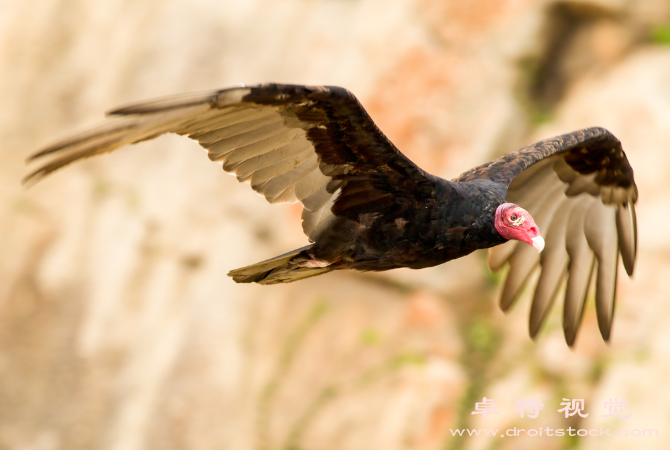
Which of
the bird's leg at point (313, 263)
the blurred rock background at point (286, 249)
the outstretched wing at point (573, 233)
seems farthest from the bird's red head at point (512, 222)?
the blurred rock background at point (286, 249)

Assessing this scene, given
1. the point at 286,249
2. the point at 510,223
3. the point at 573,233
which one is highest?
the point at 286,249

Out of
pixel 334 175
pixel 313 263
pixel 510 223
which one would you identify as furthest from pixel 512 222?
pixel 313 263

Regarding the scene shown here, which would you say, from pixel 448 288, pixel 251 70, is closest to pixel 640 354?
pixel 448 288

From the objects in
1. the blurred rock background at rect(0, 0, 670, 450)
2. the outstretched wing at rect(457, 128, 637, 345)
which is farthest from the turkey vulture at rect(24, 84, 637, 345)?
the blurred rock background at rect(0, 0, 670, 450)

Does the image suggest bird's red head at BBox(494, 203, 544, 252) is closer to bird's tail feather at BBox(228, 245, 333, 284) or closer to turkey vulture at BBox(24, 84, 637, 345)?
turkey vulture at BBox(24, 84, 637, 345)

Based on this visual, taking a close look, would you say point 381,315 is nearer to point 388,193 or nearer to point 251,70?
point 251,70

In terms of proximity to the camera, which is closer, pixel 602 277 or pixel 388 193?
pixel 388 193

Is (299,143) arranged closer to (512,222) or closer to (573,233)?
(512,222)
